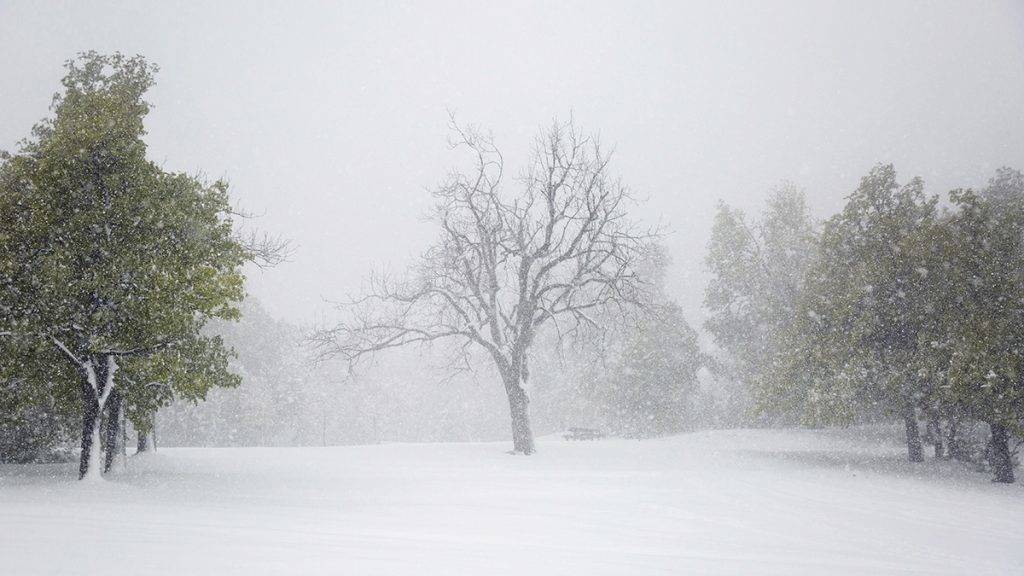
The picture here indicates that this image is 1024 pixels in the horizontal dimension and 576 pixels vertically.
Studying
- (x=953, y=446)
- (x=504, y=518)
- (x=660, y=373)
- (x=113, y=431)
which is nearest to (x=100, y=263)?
(x=113, y=431)

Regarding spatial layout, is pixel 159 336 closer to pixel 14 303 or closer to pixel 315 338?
pixel 14 303

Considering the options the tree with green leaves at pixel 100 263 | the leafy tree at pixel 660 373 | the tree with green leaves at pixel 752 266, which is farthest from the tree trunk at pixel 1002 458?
the leafy tree at pixel 660 373

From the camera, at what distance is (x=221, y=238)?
13.0 metres

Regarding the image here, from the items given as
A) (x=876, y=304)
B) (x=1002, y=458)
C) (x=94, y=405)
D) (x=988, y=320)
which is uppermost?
(x=876, y=304)

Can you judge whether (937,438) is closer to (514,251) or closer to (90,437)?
(514,251)

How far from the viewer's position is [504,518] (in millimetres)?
9305

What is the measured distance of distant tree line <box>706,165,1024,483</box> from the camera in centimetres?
1547

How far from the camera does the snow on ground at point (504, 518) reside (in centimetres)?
656

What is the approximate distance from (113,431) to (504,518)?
33.7ft

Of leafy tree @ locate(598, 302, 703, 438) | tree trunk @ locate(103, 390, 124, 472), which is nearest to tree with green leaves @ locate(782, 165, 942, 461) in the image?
leafy tree @ locate(598, 302, 703, 438)

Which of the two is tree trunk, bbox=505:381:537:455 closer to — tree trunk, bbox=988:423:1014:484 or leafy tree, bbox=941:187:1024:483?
leafy tree, bbox=941:187:1024:483

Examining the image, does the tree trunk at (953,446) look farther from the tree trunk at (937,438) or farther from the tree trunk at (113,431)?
the tree trunk at (113,431)

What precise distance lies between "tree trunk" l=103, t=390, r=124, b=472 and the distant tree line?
19.2m

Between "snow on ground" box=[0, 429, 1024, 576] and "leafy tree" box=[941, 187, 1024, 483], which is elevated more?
"leafy tree" box=[941, 187, 1024, 483]
